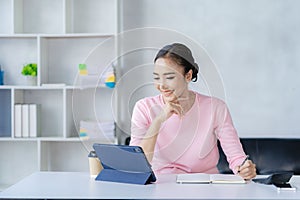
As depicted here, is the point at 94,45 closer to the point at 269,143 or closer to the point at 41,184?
the point at 269,143

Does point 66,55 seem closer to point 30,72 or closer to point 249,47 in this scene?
point 30,72

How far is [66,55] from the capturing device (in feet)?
14.0

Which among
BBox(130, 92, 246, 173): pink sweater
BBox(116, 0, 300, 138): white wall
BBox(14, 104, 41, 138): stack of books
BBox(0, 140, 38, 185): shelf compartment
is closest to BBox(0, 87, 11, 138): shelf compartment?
BBox(0, 140, 38, 185): shelf compartment

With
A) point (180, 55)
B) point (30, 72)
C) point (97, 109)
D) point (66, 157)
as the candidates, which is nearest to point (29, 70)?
point (30, 72)

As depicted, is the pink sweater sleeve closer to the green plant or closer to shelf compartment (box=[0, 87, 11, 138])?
the green plant

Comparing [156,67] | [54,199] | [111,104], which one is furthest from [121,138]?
[54,199]

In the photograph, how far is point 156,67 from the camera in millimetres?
2432

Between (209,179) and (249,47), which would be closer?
(209,179)

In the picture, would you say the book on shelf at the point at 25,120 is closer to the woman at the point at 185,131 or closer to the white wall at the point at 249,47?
the white wall at the point at 249,47

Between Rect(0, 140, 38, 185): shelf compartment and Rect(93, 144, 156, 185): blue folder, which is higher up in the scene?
Rect(93, 144, 156, 185): blue folder

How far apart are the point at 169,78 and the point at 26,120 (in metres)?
2.01

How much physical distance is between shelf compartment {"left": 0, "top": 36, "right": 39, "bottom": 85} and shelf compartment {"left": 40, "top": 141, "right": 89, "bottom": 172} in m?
0.55

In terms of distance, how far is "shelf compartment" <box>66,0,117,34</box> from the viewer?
4230 mm

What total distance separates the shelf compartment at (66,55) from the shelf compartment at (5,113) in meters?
0.34
